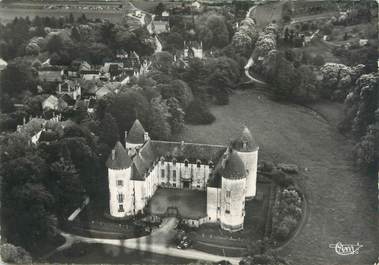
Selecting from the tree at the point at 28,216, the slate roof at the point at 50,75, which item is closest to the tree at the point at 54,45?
the slate roof at the point at 50,75

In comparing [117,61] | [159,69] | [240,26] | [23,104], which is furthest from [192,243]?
[240,26]

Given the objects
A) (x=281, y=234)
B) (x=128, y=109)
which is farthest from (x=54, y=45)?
(x=281, y=234)

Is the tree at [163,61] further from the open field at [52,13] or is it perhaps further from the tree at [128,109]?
the tree at [128,109]

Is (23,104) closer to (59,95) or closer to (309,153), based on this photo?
(59,95)

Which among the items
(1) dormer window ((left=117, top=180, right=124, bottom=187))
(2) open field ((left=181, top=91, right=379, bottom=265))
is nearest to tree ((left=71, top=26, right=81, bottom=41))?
(2) open field ((left=181, top=91, right=379, bottom=265))

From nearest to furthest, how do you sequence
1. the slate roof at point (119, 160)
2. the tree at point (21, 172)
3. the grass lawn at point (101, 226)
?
the tree at point (21, 172) < the grass lawn at point (101, 226) < the slate roof at point (119, 160)

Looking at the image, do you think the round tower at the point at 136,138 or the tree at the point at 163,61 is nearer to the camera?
the round tower at the point at 136,138

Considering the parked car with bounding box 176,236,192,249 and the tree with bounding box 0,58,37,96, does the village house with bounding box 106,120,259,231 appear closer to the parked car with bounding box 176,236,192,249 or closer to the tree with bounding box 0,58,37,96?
the parked car with bounding box 176,236,192,249
